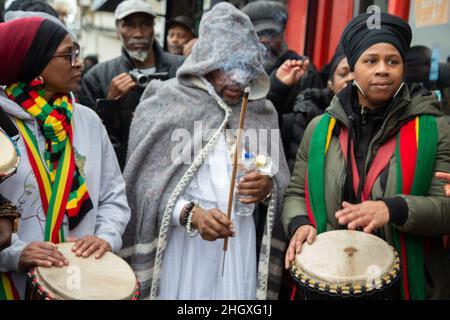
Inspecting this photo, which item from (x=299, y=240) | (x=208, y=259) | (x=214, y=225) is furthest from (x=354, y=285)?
(x=208, y=259)

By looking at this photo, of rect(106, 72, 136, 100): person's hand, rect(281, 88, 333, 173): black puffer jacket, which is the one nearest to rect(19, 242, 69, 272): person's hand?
rect(106, 72, 136, 100): person's hand

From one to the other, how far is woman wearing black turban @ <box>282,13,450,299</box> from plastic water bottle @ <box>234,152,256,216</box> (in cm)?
36

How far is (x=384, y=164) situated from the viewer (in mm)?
2848

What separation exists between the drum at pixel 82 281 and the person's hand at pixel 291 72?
6.12 ft

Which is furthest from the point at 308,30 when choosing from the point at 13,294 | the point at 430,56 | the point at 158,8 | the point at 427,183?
the point at 158,8

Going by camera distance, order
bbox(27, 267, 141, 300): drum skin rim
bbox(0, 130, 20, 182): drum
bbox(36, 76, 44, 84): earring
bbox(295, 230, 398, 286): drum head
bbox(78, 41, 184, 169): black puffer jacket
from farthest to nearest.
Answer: bbox(78, 41, 184, 169): black puffer jacket → bbox(36, 76, 44, 84): earring → bbox(295, 230, 398, 286): drum head → bbox(27, 267, 141, 300): drum skin rim → bbox(0, 130, 20, 182): drum

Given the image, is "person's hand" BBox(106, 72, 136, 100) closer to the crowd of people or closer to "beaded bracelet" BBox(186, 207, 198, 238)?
the crowd of people

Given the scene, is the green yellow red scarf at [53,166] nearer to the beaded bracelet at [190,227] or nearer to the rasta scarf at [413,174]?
the beaded bracelet at [190,227]

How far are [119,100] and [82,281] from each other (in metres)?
1.95

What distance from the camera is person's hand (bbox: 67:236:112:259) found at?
265cm

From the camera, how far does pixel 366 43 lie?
293 cm

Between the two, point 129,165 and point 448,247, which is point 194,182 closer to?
point 129,165

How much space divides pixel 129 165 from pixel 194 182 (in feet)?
1.33

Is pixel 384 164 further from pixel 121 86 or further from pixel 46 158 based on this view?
pixel 121 86
